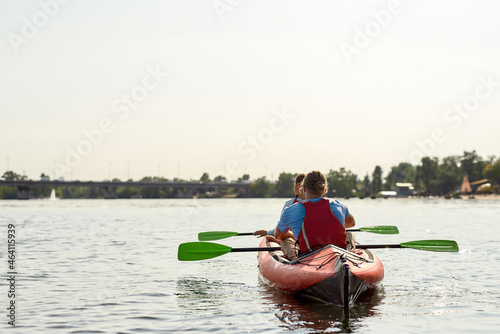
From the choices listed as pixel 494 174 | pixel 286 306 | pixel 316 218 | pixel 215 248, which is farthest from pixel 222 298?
pixel 494 174

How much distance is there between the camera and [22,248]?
23625 millimetres

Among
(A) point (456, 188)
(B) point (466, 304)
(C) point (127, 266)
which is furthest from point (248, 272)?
(A) point (456, 188)

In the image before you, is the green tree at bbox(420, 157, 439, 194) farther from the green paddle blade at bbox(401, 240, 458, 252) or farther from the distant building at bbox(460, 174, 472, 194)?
the green paddle blade at bbox(401, 240, 458, 252)

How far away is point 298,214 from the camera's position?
418 inches

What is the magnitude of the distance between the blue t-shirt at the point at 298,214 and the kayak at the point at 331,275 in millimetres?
557

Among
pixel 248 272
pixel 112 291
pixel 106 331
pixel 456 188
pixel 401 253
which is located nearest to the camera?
pixel 106 331

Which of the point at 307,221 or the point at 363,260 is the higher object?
the point at 307,221

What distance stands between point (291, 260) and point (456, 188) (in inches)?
6979

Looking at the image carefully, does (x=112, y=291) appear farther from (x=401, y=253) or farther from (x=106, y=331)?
(x=401, y=253)

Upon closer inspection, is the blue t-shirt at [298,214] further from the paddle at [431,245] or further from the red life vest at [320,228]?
the paddle at [431,245]

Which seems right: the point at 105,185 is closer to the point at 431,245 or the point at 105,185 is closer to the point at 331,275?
the point at 431,245

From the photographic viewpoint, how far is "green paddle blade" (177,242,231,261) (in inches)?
501

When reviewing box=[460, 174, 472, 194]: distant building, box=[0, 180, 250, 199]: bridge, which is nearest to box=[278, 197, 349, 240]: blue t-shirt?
→ box=[0, 180, 250, 199]: bridge

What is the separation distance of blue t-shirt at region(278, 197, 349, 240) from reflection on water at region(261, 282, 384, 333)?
1299 millimetres
